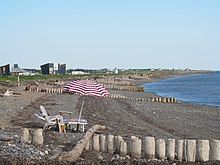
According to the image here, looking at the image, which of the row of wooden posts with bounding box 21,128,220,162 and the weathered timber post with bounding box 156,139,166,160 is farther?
the weathered timber post with bounding box 156,139,166,160

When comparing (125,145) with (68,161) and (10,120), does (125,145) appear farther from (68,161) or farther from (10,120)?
(10,120)

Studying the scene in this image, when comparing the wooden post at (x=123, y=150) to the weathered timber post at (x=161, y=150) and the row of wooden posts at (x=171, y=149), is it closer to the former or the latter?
the row of wooden posts at (x=171, y=149)

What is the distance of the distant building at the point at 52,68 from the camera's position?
127688 millimetres

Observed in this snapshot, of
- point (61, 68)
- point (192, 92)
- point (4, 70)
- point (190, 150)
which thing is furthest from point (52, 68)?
point (190, 150)

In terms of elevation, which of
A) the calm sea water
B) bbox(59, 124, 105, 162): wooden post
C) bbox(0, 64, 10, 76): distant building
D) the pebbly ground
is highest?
bbox(0, 64, 10, 76): distant building

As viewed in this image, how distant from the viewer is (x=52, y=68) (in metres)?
133

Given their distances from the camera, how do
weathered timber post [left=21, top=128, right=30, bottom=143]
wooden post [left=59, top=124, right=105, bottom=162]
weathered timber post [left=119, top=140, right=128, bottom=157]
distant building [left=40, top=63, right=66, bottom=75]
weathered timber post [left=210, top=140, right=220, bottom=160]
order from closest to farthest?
wooden post [left=59, top=124, right=105, bottom=162]
weathered timber post [left=210, top=140, right=220, bottom=160]
weathered timber post [left=119, top=140, right=128, bottom=157]
weathered timber post [left=21, top=128, right=30, bottom=143]
distant building [left=40, top=63, right=66, bottom=75]

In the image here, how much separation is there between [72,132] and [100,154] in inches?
180

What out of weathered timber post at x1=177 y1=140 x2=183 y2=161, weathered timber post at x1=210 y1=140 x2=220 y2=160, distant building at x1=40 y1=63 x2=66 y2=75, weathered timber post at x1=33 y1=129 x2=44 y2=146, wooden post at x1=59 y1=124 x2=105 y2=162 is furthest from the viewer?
distant building at x1=40 y1=63 x2=66 y2=75

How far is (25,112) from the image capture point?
24953 millimetres

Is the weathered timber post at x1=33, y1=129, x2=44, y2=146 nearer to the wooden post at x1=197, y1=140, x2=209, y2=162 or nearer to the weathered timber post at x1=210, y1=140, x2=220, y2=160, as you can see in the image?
the wooden post at x1=197, y1=140, x2=209, y2=162

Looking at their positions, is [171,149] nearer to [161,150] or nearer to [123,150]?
[161,150]

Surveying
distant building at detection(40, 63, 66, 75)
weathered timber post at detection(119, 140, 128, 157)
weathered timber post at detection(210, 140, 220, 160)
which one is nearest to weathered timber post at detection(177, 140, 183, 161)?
weathered timber post at detection(210, 140, 220, 160)

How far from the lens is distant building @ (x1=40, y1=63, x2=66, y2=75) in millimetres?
127688
